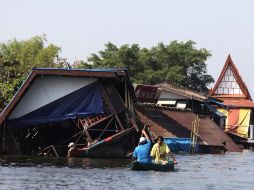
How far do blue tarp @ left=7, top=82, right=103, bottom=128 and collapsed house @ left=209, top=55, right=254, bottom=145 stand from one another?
30.6 meters

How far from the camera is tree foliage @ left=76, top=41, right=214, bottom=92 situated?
81.8 m

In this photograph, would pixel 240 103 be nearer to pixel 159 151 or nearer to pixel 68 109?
pixel 68 109

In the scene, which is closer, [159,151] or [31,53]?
[159,151]

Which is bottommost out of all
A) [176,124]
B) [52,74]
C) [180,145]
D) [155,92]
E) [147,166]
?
[147,166]

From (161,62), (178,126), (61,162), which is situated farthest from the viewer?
(161,62)

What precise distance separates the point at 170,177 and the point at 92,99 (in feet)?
41.8

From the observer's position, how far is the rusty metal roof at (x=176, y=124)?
161ft

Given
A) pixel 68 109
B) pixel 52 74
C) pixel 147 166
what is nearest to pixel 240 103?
pixel 68 109

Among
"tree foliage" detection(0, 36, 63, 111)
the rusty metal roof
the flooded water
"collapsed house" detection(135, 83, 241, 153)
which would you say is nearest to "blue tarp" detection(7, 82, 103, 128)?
the flooded water

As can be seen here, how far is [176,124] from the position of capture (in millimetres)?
51344

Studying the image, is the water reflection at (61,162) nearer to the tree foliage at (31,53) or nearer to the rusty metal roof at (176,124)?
the rusty metal roof at (176,124)

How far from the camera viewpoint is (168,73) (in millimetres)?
82000

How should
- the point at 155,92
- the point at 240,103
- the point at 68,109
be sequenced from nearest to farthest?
the point at 68,109
the point at 155,92
the point at 240,103

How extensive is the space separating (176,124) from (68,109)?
12.5 metres
